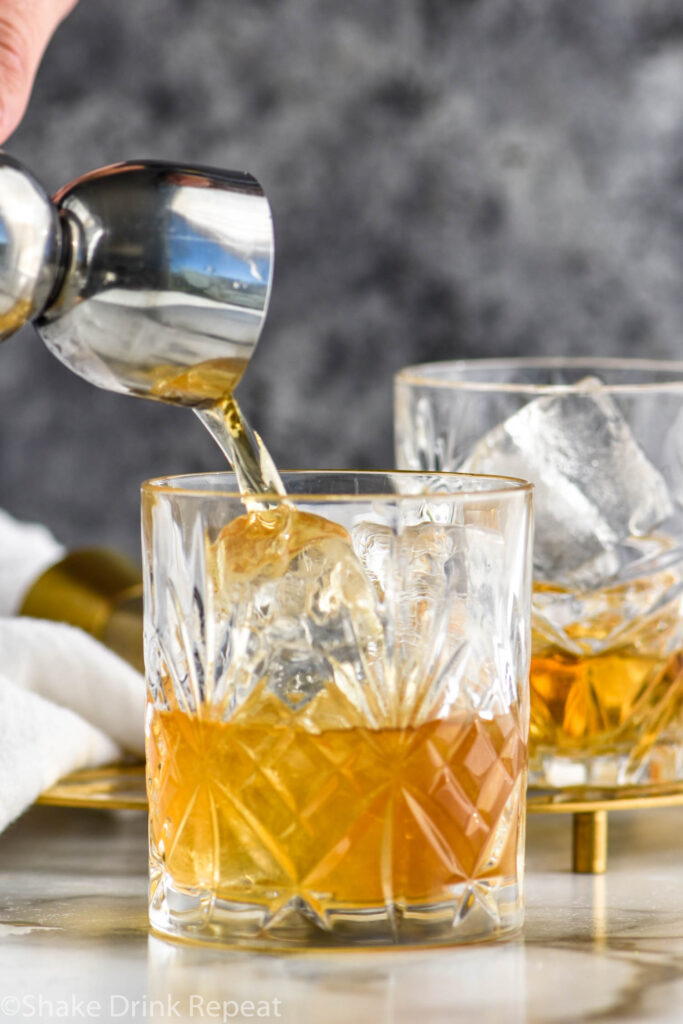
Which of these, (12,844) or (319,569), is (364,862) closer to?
(319,569)

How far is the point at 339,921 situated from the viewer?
45 centimetres

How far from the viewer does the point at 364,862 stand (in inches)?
17.4

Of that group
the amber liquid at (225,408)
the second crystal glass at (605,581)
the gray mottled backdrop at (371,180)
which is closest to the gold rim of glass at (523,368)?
the second crystal glass at (605,581)

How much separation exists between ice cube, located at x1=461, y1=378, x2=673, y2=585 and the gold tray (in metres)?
0.09

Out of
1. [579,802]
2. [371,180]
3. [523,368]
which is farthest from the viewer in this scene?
[371,180]

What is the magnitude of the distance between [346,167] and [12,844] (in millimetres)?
988

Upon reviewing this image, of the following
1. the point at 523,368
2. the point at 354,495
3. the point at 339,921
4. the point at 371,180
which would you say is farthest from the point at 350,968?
the point at 371,180

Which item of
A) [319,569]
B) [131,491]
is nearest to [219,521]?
[319,569]

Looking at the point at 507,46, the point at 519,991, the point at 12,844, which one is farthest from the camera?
the point at 507,46

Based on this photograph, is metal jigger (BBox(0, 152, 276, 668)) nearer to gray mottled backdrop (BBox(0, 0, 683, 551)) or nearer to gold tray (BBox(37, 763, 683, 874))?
gold tray (BBox(37, 763, 683, 874))

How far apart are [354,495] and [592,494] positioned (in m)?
0.19

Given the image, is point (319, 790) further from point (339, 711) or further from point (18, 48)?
point (18, 48)

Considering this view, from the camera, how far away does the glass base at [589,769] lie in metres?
0.60

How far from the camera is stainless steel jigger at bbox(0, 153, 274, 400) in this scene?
42 centimetres
